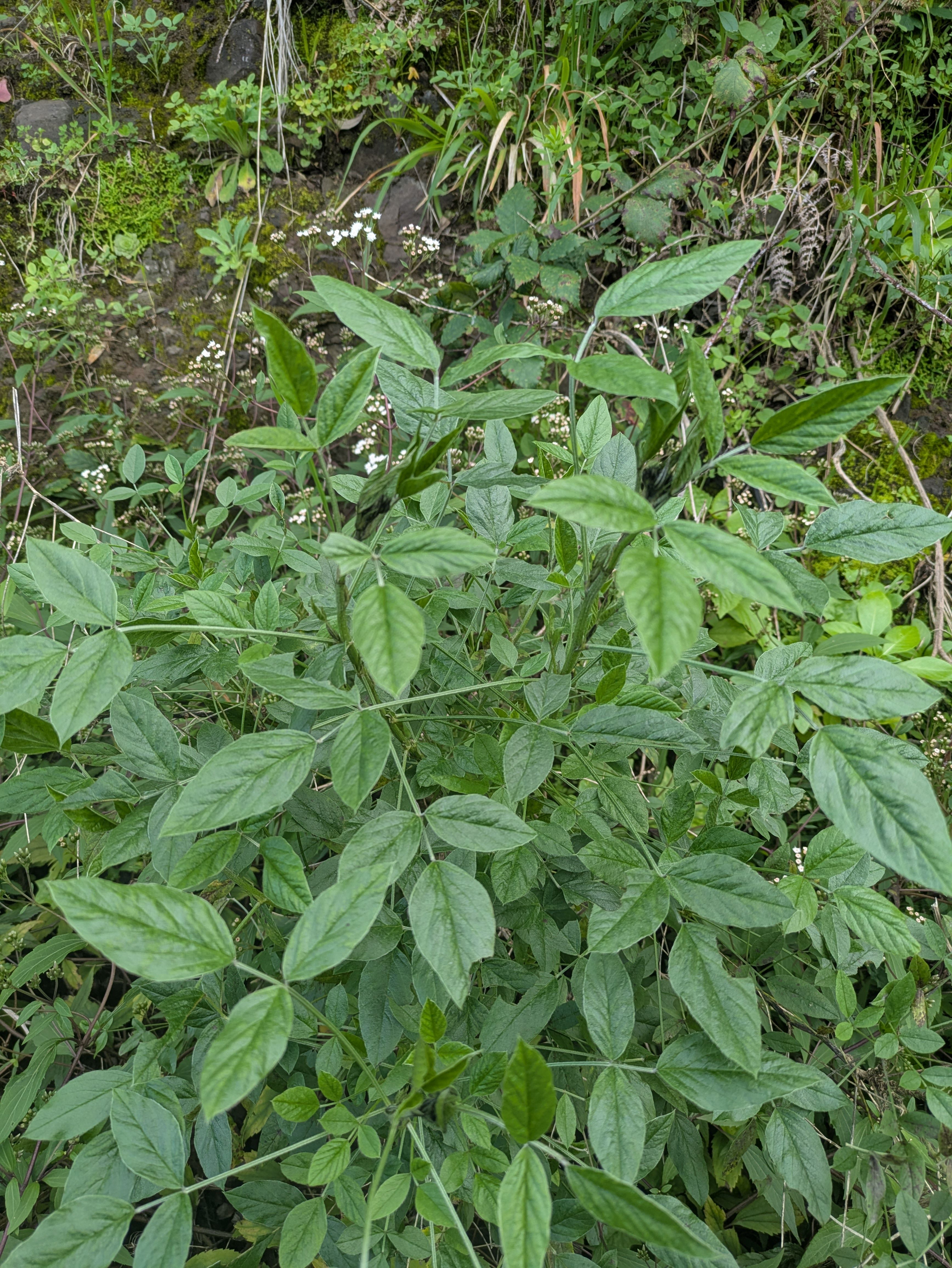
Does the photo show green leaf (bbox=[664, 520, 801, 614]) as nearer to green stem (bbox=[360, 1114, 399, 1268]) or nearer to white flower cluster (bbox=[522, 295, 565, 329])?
green stem (bbox=[360, 1114, 399, 1268])

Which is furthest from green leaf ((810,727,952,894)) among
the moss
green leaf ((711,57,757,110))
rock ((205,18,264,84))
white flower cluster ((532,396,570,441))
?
rock ((205,18,264,84))

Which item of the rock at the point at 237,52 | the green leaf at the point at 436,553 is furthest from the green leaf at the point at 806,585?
the rock at the point at 237,52

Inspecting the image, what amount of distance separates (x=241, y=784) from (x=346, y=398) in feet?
1.01

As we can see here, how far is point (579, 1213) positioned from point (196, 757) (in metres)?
0.58

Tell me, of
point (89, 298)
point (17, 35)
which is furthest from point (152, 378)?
point (17, 35)

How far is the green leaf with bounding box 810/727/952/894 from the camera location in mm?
528

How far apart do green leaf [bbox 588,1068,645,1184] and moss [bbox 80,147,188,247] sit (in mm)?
2544

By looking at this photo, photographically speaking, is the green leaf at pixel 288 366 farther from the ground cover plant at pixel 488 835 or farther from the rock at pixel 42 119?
the rock at pixel 42 119

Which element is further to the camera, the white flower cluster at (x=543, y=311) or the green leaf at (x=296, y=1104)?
the white flower cluster at (x=543, y=311)

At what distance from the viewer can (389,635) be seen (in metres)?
0.52

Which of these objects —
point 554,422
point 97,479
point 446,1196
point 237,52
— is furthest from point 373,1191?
point 237,52

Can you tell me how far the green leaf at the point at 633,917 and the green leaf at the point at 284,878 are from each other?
244 millimetres

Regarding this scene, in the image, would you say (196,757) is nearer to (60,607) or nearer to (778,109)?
(60,607)

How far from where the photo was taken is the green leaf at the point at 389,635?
503mm
